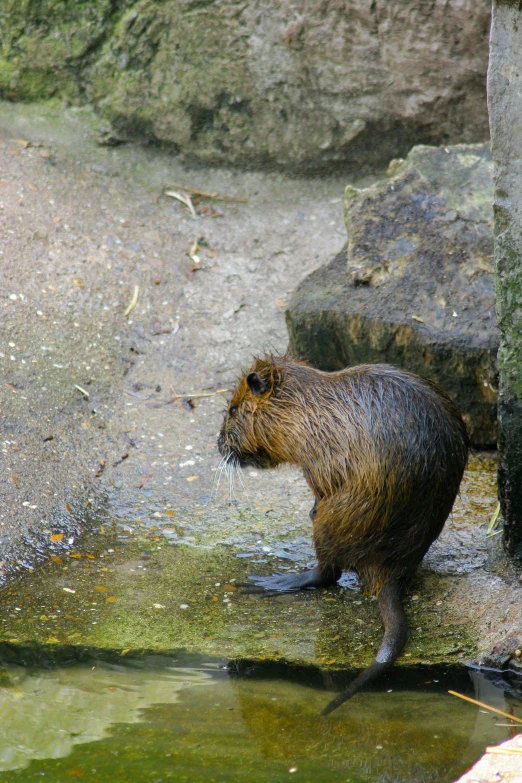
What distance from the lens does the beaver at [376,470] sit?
314 cm

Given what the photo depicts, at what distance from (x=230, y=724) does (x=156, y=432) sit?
6.14 ft

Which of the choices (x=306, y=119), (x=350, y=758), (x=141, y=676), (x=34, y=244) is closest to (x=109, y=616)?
(x=141, y=676)

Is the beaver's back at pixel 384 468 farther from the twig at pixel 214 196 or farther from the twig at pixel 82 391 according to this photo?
the twig at pixel 214 196

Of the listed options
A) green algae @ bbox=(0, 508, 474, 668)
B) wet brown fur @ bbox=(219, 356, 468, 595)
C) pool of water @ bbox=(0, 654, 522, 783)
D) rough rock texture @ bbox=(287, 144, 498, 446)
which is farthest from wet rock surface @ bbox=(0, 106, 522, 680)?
rough rock texture @ bbox=(287, 144, 498, 446)

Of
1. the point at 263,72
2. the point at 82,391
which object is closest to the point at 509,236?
the point at 82,391

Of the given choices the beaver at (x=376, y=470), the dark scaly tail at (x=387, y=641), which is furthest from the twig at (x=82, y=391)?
the dark scaly tail at (x=387, y=641)

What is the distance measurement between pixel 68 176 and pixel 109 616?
10.4ft

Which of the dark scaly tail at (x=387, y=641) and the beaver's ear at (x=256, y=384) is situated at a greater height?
the beaver's ear at (x=256, y=384)

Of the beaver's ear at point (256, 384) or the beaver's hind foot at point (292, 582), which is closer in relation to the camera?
the beaver's hind foot at point (292, 582)

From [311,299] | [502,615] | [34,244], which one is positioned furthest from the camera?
[34,244]

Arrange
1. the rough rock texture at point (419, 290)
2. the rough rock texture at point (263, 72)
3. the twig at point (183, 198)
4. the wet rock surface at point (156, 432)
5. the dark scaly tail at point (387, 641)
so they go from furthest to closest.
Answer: the twig at point (183, 198) < the rough rock texture at point (263, 72) < the rough rock texture at point (419, 290) < the wet rock surface at point (156, 432) < the dark scaly tail at point (387, 641)

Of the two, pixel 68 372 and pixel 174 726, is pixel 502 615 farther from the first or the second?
pixel 68 372

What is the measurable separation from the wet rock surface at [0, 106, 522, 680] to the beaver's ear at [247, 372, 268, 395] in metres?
0.61

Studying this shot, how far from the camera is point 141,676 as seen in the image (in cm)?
293
